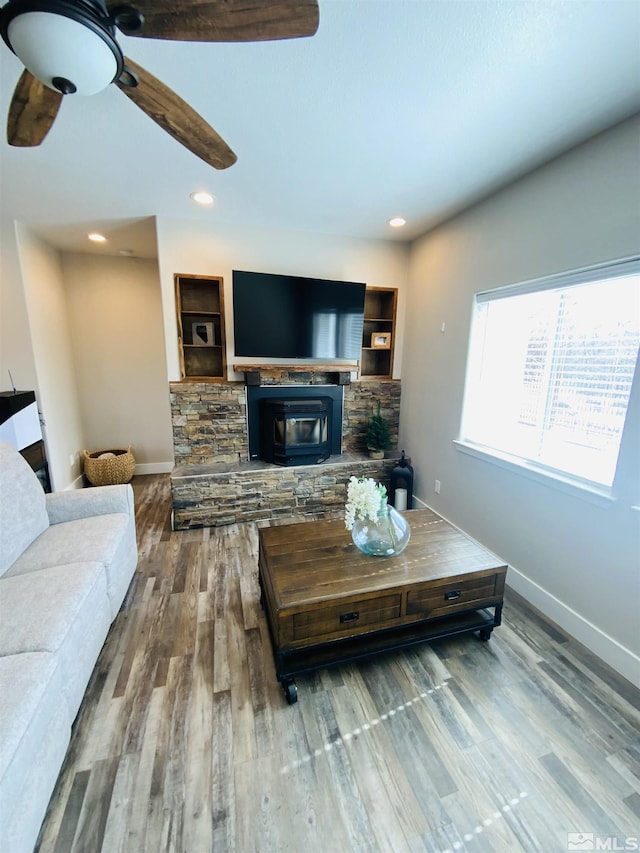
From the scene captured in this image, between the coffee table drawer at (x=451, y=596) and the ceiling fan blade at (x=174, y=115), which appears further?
the coffee table drawer at (x=451, y=596)

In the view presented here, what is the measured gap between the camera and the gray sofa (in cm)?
96

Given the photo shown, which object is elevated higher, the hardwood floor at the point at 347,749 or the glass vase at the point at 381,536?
the glass vase at the point at 381,536

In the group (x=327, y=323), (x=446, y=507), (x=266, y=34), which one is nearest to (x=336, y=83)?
(x=266, y=34)

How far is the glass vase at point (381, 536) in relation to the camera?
178 cm

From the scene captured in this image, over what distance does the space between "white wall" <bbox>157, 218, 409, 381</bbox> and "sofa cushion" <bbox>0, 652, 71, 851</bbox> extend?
2.48 meters

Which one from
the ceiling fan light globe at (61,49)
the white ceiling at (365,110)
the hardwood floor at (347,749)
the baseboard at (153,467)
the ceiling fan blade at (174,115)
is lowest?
the hardwood floor at (347,749)

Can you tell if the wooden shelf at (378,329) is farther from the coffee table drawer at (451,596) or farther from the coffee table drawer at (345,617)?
the coffee table drawer at (345,617)

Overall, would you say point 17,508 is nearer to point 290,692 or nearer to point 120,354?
point 290,692

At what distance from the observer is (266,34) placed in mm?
964

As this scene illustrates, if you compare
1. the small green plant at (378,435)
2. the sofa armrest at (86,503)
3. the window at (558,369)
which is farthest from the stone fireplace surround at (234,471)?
the window at (558,369)

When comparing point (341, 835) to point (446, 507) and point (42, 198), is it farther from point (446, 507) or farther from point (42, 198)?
point (42, 198)

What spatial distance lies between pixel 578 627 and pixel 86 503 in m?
3.06

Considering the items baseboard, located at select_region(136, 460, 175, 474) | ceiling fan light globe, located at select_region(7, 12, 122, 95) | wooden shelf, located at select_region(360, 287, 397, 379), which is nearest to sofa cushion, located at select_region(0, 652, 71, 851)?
ceiling fan light globe, located at select_region(7, 12, 122, 95)

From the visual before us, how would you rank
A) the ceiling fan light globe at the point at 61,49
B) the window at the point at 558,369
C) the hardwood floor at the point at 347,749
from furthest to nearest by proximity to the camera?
the window at the point at 558,369 < the hardwood floor at the point at 347,749 < the ceiling fan light globe at the point at 61,49
